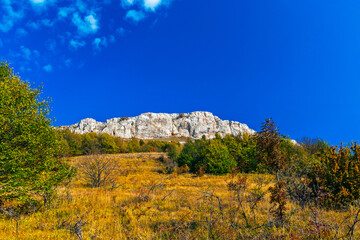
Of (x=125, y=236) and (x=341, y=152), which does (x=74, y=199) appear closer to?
(x=125, y=236)

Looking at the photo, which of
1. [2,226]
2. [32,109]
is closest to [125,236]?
[2,226]

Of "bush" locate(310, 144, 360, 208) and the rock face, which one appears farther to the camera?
the rock face

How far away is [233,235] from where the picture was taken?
16.5ft

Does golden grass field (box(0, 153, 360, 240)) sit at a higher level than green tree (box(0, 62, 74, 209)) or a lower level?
lower

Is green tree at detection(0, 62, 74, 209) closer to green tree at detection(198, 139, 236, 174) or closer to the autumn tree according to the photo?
the autumn tree

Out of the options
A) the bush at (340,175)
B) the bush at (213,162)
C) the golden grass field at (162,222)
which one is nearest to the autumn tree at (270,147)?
the golden grass field at (162,222)

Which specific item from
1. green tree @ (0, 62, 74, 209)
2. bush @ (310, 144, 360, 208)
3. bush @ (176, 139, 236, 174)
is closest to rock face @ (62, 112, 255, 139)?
bush @ (176, 139, 236, 174)

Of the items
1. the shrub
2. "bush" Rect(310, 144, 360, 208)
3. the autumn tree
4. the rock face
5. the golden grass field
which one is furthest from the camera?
the rock face

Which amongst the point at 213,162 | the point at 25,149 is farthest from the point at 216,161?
the point at 25,149

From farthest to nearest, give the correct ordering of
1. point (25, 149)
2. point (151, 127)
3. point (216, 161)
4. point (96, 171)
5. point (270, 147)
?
point (151, 127) → point (216, 161) → point (96, 171) → point (25, 149) → point (270, 147)

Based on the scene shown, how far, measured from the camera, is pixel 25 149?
825cm

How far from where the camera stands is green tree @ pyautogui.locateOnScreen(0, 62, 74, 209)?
23.4ft

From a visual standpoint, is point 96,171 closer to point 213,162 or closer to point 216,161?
point 213,162

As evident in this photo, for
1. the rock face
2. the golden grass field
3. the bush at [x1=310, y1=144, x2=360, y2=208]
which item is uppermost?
the rock face
